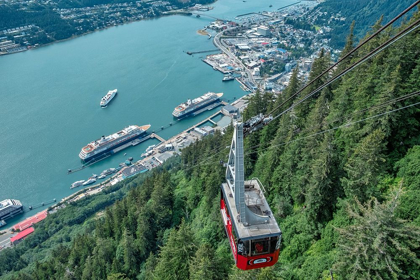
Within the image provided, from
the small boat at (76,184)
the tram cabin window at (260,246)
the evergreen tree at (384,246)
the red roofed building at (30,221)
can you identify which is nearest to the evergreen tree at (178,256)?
the tram cabin window at (260,246)

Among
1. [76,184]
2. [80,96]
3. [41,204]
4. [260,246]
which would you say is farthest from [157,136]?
[260,246]

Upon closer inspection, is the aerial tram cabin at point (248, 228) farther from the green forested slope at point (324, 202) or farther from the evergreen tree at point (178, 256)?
the evergreen tree at point (178, 256)

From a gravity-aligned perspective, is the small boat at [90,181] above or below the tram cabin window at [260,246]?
below

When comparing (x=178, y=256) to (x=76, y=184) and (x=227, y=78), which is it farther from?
(x=227, y=78)

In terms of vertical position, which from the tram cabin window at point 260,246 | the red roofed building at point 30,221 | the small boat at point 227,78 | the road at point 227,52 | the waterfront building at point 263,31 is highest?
the tram cabin window at point 260,246

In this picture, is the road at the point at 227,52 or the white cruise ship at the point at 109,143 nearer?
the white cruise ship at the point at 109,143

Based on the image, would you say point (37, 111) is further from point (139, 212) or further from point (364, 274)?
point (364, 274)
